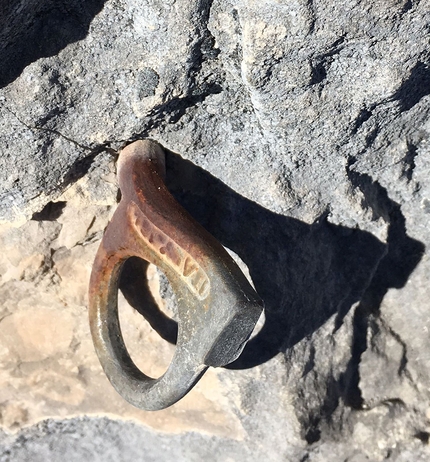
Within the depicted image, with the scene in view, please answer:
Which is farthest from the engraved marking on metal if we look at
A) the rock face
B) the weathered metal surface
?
the rock face

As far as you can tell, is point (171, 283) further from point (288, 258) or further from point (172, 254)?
point (288, 258)

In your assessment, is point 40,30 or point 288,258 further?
point 288,258

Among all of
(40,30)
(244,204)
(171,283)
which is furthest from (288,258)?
(40,30)

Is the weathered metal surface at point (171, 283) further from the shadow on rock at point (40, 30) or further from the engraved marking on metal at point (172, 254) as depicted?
the shadow on rock at point (40, 30)

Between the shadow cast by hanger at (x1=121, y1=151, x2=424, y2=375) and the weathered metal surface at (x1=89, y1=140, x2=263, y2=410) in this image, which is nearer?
the weathered metal surface at (x1=89, y1=140, x2=263, y2=410)

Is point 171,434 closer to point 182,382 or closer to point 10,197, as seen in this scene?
point 182,382

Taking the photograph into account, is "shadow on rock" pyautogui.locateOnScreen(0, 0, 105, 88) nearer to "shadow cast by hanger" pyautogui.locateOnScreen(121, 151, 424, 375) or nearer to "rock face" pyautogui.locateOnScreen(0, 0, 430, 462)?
"rock face" pyautogui.locateOnScreen(0, 0, 430, 462)

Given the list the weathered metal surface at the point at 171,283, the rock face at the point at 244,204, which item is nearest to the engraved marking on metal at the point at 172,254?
the weathered metal surface at the point at 171,283
